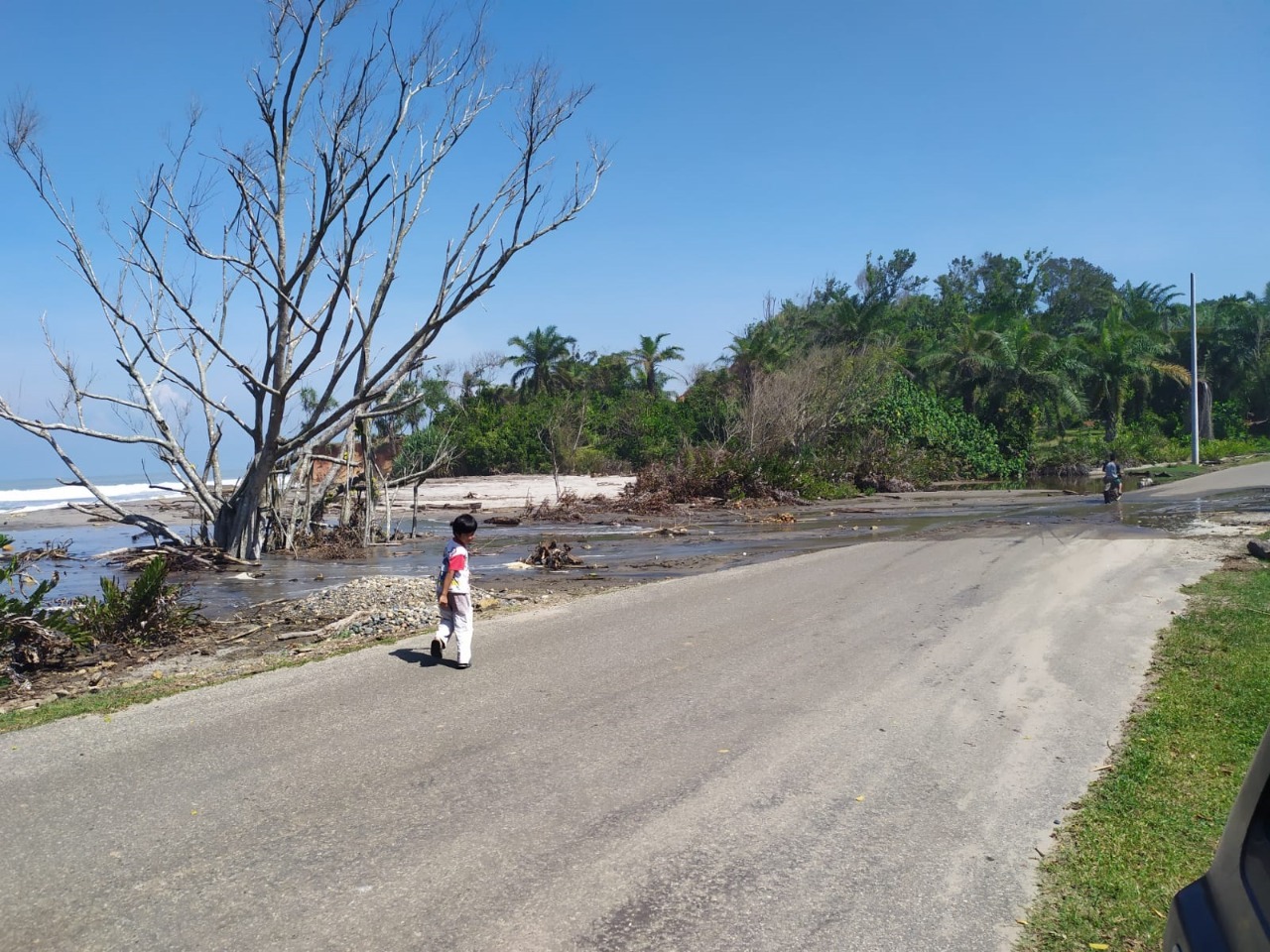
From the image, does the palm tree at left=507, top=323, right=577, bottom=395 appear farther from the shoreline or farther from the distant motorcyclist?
the distant motorcyclist

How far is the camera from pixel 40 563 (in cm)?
2152

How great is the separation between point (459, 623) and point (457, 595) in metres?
0.24

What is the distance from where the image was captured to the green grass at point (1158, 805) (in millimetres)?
3980

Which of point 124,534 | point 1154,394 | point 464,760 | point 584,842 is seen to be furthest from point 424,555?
point 1154,394

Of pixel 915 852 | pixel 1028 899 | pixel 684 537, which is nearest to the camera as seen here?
pixel 1028 899

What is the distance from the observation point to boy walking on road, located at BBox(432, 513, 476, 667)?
809 cm

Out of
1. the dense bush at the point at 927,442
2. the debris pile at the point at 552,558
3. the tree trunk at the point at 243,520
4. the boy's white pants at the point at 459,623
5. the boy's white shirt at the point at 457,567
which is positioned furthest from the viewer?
the dense bush at the point at 927,442

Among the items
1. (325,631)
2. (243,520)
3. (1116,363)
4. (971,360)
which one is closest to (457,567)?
(325,631)

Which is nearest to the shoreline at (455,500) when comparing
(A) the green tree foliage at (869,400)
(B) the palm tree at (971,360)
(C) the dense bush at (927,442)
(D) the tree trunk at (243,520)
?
(A) the green tree foliage at (869,400)

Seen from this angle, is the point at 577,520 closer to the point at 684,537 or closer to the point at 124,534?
the point at 684,537

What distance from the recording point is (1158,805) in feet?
16.6

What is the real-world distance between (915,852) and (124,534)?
30.9m

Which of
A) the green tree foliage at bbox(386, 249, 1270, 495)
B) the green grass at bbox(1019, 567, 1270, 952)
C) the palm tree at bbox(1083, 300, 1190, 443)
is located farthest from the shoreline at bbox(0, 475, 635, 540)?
the palm tree at bbox(1083, 300, 1190, 443)

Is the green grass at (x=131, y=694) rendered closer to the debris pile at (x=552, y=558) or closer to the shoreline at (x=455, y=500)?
the debris pile at (x=552, y=558)
